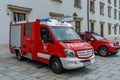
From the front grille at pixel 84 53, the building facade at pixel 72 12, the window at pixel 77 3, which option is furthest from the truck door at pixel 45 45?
the window at pixel 77 3

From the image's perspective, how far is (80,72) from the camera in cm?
823

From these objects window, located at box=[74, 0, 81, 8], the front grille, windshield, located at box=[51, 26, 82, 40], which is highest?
window, located at box=[74, 0, 81, 8]

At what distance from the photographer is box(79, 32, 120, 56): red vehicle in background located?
1261 cm

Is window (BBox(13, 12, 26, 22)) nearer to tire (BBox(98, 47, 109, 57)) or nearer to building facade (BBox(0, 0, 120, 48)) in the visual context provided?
building facade (BBox(0, 0, 120, 48))

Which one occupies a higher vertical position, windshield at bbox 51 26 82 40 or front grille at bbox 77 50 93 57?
windshield at bbox 51 26 82 40

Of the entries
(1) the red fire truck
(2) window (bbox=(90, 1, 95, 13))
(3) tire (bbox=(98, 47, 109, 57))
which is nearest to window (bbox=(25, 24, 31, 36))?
(1) the red fire truck

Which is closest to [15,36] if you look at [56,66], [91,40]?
[56,66]

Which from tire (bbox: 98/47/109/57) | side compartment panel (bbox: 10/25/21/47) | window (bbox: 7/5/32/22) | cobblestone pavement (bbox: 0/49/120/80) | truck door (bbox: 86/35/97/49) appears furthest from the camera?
window (bbox: 7/5/32/22)

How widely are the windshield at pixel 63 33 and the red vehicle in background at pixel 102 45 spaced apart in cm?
446

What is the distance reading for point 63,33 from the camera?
8617mm

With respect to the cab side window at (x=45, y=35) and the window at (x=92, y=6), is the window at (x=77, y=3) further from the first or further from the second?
the cab side window at (x=45, y=35)

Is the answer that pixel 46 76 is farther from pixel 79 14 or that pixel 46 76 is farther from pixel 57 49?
pixel 79 14

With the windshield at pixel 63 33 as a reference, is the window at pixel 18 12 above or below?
above

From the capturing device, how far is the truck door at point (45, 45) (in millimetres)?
8289
